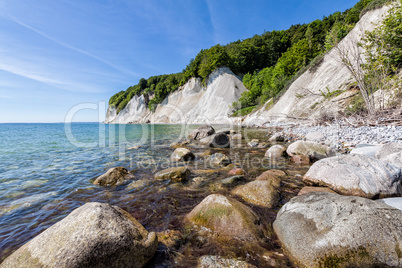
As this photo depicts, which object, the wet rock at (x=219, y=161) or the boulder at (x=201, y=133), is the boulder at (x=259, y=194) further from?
the boulder at (x=201, y=133)

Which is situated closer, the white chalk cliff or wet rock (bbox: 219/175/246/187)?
wet rock (bbox: 219/175/246/187)

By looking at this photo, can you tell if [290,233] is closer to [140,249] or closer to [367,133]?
[140,249]

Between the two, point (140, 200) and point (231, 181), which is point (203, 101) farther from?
point (140, 200)

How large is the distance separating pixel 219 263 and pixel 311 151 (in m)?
7.68

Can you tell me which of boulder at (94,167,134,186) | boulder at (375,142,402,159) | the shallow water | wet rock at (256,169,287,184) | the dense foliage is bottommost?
the shallow water

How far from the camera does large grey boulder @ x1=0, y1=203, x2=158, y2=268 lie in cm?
215

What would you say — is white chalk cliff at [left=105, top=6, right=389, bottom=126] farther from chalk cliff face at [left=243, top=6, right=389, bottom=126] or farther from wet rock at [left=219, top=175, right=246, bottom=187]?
wet rock at [left=219, top=175, right=246, bottom=187]

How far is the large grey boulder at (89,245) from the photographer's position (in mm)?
2150

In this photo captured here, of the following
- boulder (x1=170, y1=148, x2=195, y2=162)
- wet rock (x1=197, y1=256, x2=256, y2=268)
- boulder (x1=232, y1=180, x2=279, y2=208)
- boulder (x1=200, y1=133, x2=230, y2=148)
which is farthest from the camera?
boulder (x1=200, y1=133, x2=230, y2=148)

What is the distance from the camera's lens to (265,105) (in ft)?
122

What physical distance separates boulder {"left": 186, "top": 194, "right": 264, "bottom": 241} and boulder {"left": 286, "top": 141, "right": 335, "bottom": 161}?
19.8 feet

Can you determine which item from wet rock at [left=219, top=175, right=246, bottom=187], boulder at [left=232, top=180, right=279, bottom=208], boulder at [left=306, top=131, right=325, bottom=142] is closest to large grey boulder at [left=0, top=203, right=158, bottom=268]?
boulder at [left=232, top=180, right=279, bottom=208]

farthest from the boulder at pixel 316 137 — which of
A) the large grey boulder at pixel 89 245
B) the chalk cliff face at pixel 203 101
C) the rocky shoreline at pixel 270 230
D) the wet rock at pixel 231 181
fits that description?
the chalk cliff face at pixel 203 101

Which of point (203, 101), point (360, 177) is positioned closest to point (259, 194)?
point (360, 177)
